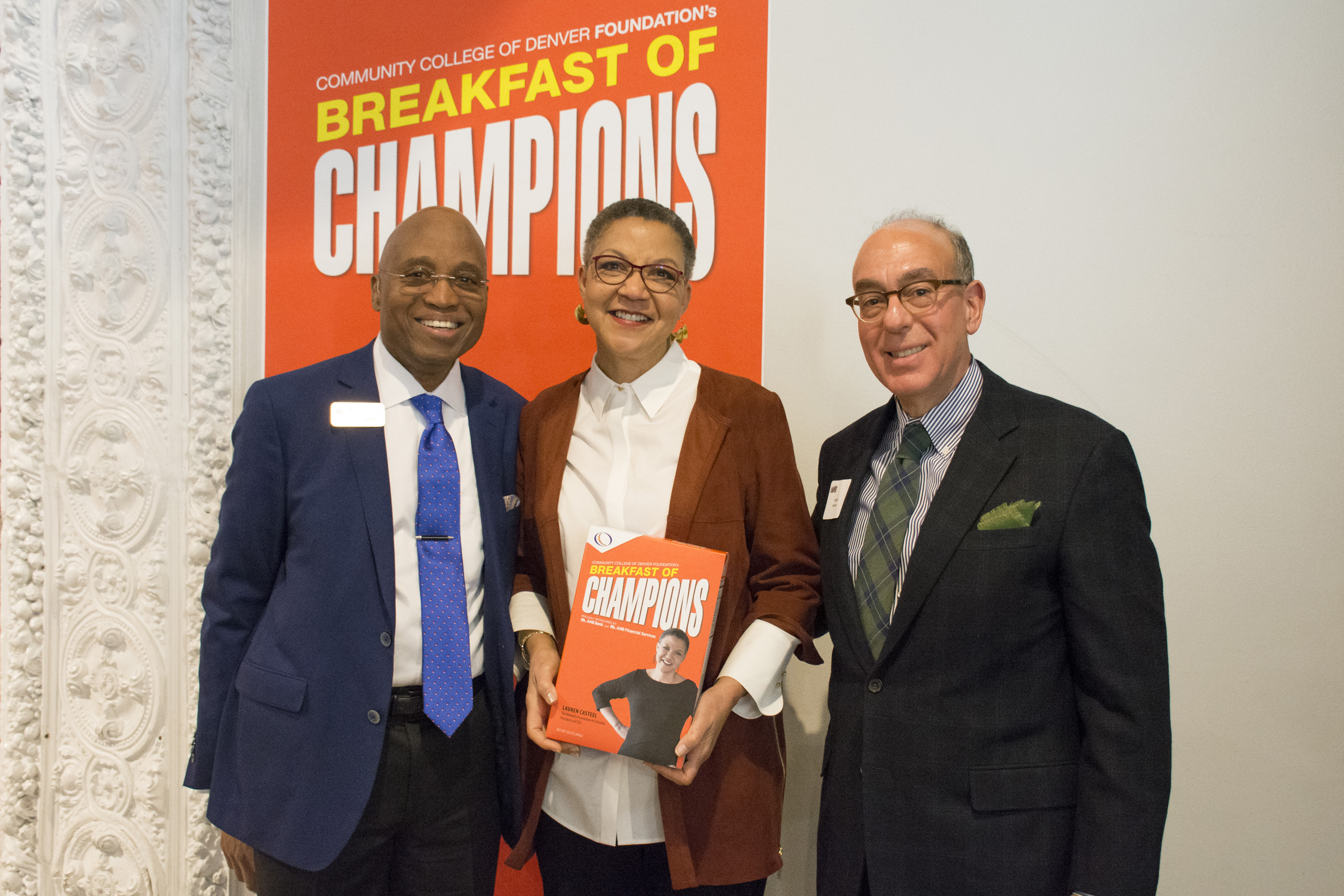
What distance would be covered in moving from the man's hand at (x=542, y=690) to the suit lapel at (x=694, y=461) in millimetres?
369

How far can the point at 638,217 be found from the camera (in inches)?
75.2

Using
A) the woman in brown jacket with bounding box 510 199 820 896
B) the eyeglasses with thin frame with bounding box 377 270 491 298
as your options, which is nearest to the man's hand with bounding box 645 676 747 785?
the woman in brown jacket with bounding box 510 199 820 896

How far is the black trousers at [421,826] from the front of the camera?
72.4 inches

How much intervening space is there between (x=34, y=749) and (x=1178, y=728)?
3642 mm

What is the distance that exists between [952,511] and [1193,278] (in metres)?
1.19

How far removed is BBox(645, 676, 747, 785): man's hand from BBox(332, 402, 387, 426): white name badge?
3.12 feet

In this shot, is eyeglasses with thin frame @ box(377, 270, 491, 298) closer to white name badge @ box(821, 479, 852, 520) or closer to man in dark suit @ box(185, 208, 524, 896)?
man in dark suit @ box(185, 208, 524, 896)

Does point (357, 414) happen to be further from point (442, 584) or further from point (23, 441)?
point (23, 441)

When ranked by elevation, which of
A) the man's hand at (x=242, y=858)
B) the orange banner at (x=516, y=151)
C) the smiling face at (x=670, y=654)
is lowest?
the man's hand at (x=242, y=858)

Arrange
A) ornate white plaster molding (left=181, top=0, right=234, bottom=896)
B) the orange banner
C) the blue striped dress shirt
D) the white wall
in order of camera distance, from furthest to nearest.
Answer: ornate white plaster molding (left=181, top=0, right=234, bottom=896) < the orange banner < the white wall < the blue striped dress shirt

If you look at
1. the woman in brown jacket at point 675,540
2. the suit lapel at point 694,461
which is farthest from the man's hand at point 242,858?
the suit lapel at point 694,461

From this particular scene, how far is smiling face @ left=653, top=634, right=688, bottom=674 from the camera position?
1.67 metres

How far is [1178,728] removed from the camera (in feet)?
7.38

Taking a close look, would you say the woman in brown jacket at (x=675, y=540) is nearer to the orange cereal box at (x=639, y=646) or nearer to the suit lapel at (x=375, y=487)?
the orange cereal box at (x=639, y=646)
